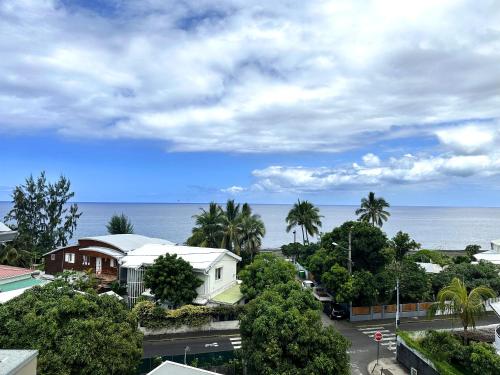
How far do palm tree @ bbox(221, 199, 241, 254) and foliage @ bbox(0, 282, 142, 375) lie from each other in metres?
30.1

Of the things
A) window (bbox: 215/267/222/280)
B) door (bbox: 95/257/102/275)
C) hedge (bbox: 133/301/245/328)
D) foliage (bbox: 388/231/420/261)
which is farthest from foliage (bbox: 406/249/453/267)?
door (bbox: 95/257/102/275)

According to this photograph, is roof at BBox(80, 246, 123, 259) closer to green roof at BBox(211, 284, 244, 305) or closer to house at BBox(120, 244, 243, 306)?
house at BBox(120, 244, 243, 306)

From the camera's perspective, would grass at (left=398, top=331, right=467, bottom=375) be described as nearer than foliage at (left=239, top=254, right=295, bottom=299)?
Yes

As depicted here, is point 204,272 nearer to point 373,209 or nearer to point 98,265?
point 98,265

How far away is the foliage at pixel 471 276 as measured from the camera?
38.9m

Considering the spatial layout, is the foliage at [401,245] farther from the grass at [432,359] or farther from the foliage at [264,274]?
the grass at [432,359]

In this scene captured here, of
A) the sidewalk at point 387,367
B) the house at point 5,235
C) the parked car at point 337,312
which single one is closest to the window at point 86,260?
the house at point 5,235

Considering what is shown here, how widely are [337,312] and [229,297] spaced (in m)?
10.1

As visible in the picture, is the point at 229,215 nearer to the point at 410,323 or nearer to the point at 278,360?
the point at 410,323

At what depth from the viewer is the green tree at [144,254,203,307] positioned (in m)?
31.8

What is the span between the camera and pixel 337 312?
35.8 meters

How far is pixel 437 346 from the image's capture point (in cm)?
2288

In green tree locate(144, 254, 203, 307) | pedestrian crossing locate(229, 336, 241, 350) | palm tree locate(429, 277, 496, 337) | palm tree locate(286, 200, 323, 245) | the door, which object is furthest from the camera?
palm tree locate(286, 200, 323, 245)

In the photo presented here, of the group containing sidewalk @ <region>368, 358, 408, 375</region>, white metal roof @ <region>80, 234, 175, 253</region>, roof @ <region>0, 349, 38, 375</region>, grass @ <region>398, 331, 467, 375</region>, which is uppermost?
white metal roof @ <region>80, 234, 175, 253</region>
